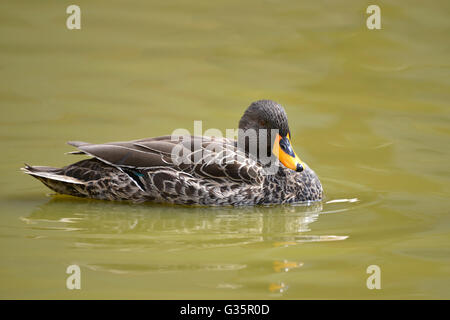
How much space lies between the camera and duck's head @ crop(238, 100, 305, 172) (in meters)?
9.87

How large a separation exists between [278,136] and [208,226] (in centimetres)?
164

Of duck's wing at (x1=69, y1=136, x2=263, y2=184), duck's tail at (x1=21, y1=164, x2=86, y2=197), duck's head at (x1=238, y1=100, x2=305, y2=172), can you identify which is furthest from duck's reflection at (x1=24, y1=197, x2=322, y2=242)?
duck's head at (x1=238, y1=100, x2=305, y2=172)

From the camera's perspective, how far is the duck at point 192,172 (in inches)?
381

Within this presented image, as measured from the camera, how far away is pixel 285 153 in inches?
389

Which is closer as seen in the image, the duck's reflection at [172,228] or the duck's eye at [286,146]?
the duck's reflection at [172,228]

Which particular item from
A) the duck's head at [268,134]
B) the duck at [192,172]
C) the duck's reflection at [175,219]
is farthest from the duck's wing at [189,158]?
the duck's reflection at [175,219]

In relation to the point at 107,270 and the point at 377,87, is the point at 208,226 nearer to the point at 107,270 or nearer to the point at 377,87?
the point at 107,270

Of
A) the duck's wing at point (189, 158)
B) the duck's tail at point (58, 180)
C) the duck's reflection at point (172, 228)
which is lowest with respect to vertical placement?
the duck's reflection at point (172, 228)

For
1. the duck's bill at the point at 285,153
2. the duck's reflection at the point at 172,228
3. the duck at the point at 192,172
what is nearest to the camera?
the duck's reflection at the point at 172,228

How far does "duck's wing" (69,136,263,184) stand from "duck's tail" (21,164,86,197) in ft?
1.17

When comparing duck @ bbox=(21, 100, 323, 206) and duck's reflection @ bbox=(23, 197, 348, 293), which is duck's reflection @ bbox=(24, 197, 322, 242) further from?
duck @ bbox=(21, 100, 323, 206)

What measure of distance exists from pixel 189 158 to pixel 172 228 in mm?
1241

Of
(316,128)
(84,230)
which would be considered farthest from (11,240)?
(316,128)

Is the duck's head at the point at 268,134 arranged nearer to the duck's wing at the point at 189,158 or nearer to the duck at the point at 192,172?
the duck at the point at 192,172
